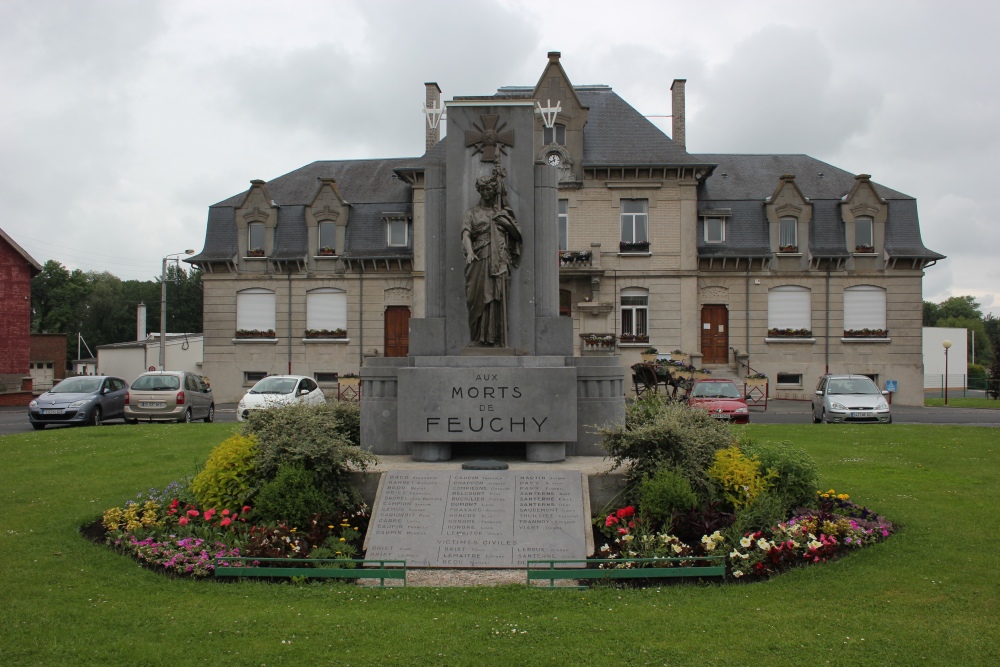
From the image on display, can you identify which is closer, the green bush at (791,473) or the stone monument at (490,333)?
the green bush at (791,473)

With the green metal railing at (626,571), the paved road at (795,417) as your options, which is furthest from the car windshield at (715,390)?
the green metal railing at (626,571)

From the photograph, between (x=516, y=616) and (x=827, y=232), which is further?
(x=827, y=232)

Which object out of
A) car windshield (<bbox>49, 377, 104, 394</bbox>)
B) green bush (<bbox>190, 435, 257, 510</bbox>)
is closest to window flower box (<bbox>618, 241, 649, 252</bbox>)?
car windshield (<bbox>49, 377, 104, 394</bbox>)

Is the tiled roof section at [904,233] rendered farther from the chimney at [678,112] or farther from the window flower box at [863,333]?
the chimney at [678,112]

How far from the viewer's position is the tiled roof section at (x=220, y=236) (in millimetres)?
38219

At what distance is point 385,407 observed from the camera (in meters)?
10.7

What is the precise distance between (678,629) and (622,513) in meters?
2.49

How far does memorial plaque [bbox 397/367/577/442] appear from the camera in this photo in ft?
32.7

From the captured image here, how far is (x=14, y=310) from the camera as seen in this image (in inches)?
1560

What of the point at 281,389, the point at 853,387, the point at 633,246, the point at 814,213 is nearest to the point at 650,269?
the point at 633,246

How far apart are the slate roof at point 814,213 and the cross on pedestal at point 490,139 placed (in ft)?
86.4

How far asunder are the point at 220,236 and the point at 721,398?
83.5ft

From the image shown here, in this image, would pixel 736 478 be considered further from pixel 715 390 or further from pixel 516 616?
pixel 715 390

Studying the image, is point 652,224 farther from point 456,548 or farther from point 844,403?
point 456,548
